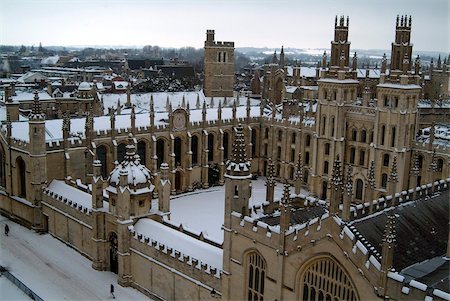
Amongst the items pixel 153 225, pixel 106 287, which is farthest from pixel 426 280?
pixel 106 287

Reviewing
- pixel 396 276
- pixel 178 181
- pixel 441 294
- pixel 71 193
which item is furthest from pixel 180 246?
pixel 178 181

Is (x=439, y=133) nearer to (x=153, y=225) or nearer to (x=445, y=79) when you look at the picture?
(x=153, y=225)


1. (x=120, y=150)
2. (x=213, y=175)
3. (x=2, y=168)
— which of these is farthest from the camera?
(x=213, y=175)

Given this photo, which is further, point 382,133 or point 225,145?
point 225,145

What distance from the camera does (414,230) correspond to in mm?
22922

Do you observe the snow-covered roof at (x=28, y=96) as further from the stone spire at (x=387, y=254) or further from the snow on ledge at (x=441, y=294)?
the snow on ledge at (x=441, y=294)

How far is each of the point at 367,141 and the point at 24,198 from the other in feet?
98.4

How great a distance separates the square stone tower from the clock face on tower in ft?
85.2

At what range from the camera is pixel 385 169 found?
1788 inches

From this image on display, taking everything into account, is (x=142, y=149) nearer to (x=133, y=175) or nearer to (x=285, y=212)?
(x=133, y=175)

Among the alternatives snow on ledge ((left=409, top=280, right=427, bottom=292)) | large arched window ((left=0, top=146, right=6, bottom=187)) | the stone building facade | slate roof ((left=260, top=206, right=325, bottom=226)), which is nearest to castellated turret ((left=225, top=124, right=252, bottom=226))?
the stone building facade

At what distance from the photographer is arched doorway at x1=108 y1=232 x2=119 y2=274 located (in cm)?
3316

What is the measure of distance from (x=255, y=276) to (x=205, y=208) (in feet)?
76.3

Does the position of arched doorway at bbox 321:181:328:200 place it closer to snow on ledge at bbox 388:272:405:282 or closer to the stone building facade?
the stone building facade
